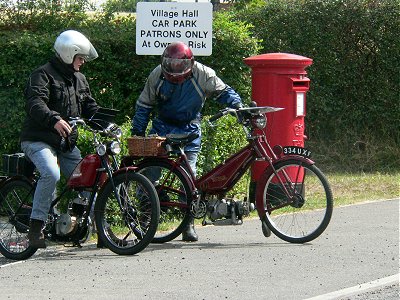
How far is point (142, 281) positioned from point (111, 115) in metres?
1.98

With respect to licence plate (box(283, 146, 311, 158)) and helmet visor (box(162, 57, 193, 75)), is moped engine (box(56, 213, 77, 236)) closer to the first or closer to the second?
helmet visor (box(162, 57, 193, 75))

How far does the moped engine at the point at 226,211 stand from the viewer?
31.6ft

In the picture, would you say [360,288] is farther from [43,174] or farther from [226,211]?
[43,174]

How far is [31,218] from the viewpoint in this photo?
29.6 feet

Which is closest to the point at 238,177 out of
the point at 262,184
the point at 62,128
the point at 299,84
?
the point at 262,184

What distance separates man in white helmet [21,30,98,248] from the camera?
8930 millimetres

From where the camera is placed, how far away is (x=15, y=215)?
930 centimetres

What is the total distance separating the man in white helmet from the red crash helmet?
69cm

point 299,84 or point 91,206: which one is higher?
point 299,84

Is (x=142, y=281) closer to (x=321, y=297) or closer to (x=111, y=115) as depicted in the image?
(x=321, y=297)

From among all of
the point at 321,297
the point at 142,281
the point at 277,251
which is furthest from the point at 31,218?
the point at 321,297

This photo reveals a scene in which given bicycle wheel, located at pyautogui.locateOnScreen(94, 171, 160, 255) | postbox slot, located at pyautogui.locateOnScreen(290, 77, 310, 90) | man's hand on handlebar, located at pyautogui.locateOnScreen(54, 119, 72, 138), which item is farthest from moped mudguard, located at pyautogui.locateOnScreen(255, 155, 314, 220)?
postbox slot, located at pyautogui.locateOnScreen(290, 77, 310, 90)

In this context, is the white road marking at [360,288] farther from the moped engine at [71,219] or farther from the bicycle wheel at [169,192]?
the moped engine at [71,219]

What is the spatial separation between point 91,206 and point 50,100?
95 cm
